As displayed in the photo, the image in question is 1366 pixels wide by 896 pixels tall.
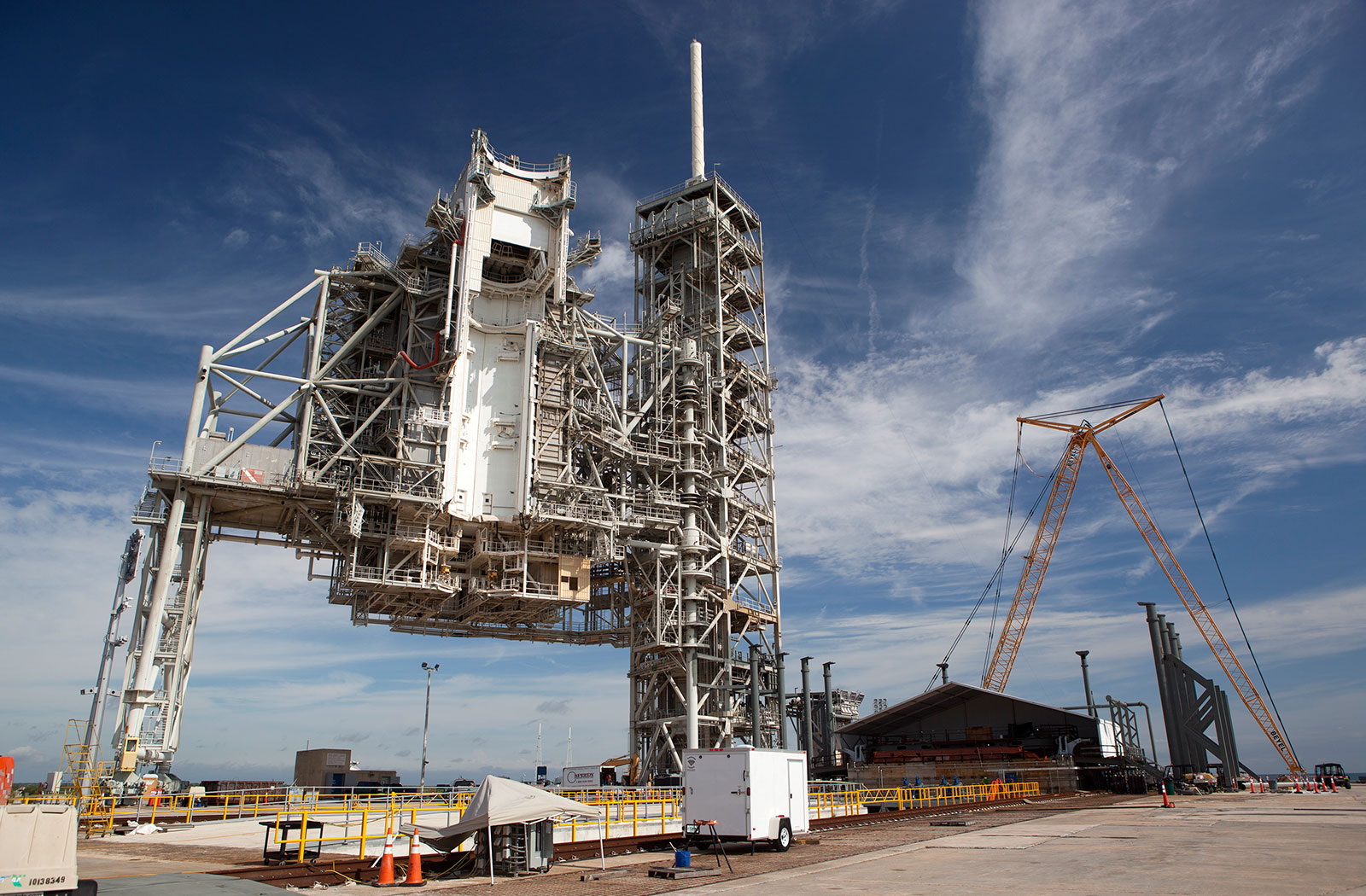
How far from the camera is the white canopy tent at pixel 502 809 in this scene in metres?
18.3

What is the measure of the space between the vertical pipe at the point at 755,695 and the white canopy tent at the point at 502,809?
31.5m

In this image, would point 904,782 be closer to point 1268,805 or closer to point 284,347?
point 1268,805

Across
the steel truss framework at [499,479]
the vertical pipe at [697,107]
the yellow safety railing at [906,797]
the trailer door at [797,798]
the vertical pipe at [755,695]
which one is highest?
the vertical pipe at [697,107]

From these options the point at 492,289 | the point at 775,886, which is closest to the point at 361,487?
the point at 492,289

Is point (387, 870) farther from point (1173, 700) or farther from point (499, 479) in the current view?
point (1173, 700)

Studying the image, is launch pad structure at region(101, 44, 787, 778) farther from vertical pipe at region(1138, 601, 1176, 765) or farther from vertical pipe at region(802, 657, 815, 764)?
vertical pipe at region(1138, 601, 1176, 765)

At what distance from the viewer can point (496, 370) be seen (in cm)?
4831

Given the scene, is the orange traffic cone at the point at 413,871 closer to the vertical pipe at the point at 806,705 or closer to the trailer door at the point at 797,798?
the trailer door at the point at 797,798

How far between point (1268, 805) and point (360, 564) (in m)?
45.5

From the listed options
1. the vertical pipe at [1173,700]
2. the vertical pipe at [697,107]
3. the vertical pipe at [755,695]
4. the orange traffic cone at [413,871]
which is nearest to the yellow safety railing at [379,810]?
the orange traffic cone at [413,871]

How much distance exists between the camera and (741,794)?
22484 millimetres

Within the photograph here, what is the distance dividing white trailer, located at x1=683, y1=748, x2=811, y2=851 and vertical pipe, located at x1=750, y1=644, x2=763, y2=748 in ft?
85.6

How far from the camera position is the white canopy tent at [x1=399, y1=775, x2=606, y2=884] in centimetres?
1828

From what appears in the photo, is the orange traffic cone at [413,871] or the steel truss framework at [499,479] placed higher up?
the steel truss framework at [499,479]
